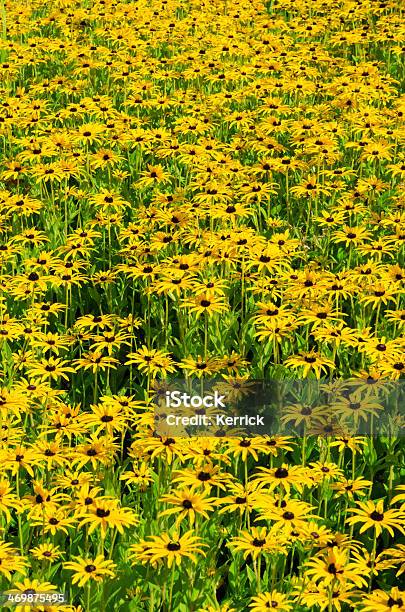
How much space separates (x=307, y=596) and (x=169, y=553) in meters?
0.67

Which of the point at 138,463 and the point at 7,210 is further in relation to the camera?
the point at 7,210

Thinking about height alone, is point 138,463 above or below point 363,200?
below

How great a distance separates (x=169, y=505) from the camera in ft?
17.4

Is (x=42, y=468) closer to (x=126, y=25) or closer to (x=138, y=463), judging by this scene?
(x=138, y=463)

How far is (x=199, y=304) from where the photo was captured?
6.67 metres

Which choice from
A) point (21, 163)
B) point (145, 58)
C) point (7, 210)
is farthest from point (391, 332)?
point (145, 58)

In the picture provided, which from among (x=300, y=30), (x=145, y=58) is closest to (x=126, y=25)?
(x=145, y=58)

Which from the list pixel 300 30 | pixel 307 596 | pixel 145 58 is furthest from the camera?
pixel 300 30

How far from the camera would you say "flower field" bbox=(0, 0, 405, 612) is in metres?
4.99

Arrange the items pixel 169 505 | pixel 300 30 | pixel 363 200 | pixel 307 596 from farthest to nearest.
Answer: pixel 300 30
pixel 363 200
pixel 169 505
pixel 307 596

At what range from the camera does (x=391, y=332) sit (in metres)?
7.19

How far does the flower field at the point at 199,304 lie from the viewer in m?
4.99

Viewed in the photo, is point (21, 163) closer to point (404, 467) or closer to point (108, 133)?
point (108, 133)

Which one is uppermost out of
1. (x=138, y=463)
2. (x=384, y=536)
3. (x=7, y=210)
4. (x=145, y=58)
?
(x=145, y=58)
